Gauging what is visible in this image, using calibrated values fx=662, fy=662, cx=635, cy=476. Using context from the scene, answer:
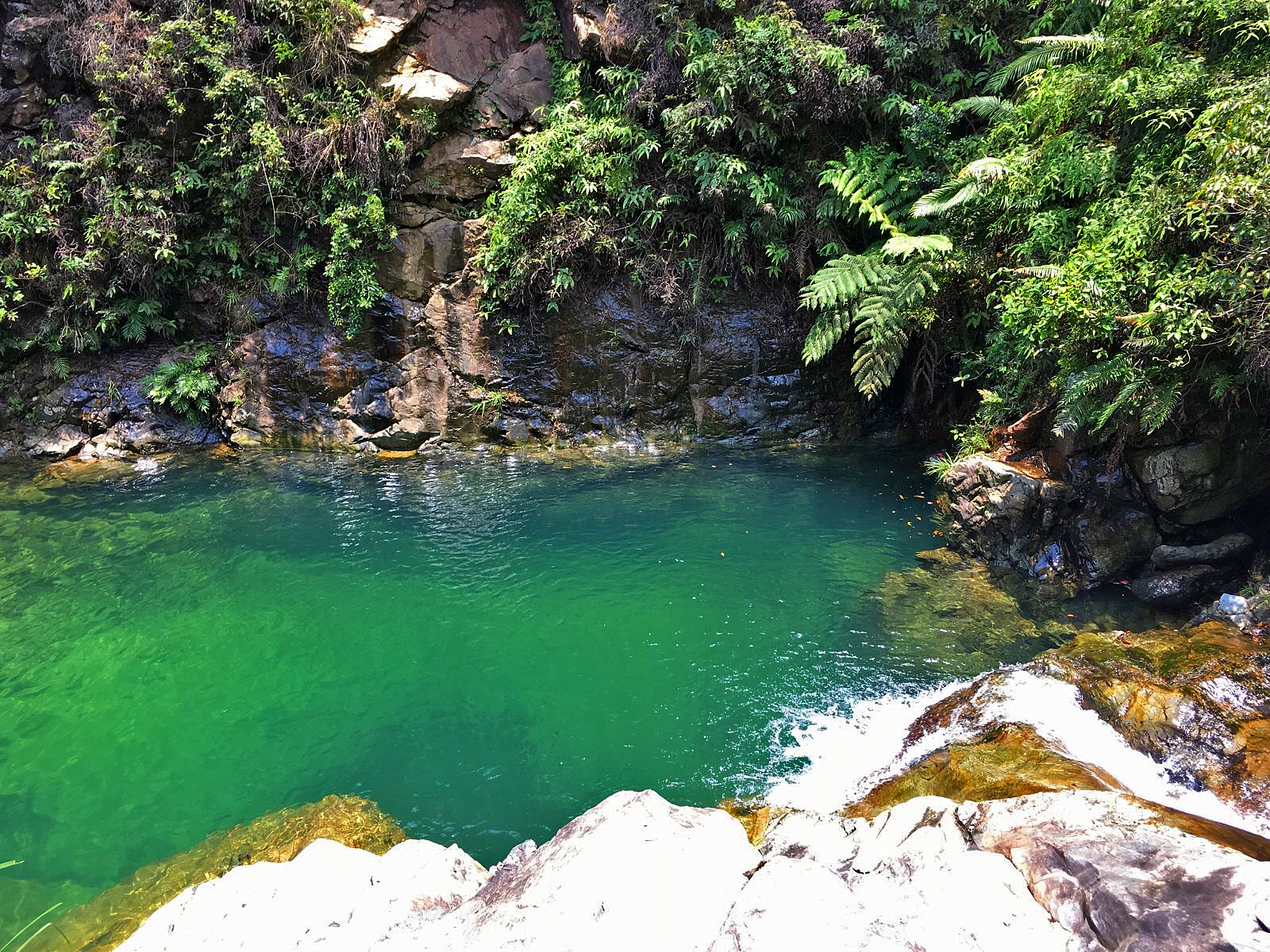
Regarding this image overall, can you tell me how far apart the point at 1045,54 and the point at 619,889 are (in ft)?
32.5

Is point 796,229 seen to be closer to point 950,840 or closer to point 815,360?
point 815,360

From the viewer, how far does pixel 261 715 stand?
16.1 ft

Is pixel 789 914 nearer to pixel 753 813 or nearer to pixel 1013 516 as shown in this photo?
pixel 753 813

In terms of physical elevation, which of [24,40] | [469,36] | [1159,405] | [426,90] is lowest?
[1159,405]

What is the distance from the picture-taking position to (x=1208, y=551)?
223 inches

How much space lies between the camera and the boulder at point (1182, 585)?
5.60m

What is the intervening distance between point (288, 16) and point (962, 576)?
12328 mm

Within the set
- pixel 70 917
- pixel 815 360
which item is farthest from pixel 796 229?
pixel 70 917

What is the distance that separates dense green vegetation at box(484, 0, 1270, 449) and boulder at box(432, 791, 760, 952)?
4.86m

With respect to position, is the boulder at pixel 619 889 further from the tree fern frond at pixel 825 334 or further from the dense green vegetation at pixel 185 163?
the dense green vegetation at pixel 185 163

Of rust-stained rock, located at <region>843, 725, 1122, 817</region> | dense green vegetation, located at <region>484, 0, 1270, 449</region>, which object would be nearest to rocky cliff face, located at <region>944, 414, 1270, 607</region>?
dense green vegetation, located at <region>484, 0, 1270, 449</region>

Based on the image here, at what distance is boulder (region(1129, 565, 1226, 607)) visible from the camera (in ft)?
18.4

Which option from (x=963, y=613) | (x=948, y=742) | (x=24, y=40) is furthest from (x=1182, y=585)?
(x=24, y=40)

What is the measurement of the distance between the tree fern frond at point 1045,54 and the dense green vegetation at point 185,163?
28.3 feet
